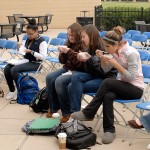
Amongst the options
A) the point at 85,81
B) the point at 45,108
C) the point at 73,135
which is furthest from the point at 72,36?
the point at 73,135

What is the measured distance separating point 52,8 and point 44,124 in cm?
2296

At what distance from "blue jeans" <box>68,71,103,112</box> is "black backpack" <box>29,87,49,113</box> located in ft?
3.69

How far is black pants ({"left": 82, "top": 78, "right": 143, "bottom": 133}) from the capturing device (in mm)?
5734

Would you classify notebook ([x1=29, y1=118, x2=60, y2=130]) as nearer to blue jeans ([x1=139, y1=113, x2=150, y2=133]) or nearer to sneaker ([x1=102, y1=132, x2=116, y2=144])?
sneaker ([x1=102, y1=132, x2=116, y2=144])

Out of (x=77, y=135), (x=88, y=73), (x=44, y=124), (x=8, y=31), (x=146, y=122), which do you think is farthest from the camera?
(x=8, y=31)

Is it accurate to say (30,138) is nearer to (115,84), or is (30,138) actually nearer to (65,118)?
(65,118)

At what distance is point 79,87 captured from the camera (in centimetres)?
622

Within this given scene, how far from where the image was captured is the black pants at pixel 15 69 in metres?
8.27

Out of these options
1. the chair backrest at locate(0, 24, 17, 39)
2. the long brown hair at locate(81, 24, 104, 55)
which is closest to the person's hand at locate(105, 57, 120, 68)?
the long brown hair at locate(81, 24, 104, 55)

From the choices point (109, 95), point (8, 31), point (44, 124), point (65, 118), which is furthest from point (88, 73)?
point (8, 31)

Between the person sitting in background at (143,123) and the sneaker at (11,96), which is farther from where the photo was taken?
the sneaker at (11,96)

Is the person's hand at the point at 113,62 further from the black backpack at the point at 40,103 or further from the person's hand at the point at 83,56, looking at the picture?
the black backpack at the point at 40,103

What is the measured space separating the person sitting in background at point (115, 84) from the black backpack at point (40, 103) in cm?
154

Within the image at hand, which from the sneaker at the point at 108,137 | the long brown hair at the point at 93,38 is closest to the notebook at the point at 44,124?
the sneaker at the point at 108,137
